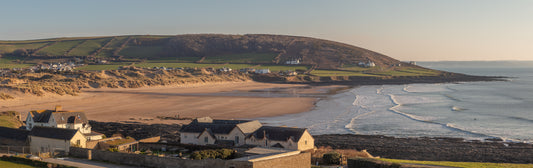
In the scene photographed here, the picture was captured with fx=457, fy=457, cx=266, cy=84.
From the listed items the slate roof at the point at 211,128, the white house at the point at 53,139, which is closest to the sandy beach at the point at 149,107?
the slate roof at the point at 211,128

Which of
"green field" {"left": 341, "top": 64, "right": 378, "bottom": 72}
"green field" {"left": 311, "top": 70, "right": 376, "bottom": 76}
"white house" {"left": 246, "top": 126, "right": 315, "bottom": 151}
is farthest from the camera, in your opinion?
"green field" {"left": 341, "top": 64, "right": 378, "bottom": 72}

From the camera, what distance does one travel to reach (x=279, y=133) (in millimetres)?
32594

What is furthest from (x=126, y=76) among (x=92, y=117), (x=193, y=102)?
(x=92, y=117)

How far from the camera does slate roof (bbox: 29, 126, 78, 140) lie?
30180 mm

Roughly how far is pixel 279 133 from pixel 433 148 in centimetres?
1311

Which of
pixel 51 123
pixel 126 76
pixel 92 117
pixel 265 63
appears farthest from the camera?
pixel 265 63

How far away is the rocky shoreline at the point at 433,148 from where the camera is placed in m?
33.1

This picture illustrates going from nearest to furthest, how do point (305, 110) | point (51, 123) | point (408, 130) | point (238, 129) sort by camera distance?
point (238, 129) < point (51, 123) < point (408, 130) < point (305, 110)

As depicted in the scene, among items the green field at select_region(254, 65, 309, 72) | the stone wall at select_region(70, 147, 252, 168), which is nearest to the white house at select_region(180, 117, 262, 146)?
the stone wall at select_region(70, 147, 252, 168)

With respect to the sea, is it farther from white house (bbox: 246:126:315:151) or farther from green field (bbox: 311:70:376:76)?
green field (bbox: 311:70:376:76)

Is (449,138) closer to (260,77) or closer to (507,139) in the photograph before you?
(507,139)

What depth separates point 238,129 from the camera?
111 feet

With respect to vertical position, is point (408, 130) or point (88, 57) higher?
point (88, 57)

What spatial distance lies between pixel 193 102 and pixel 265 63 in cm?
11230
